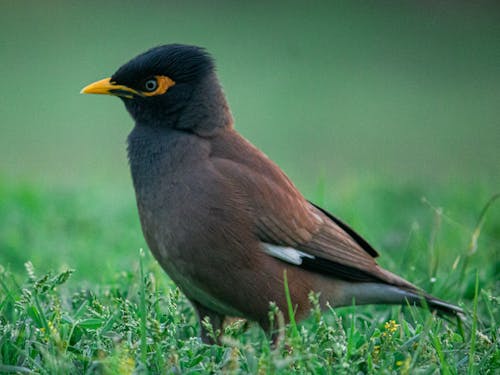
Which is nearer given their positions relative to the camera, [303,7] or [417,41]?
[417,41]

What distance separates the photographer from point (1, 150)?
1547 cm

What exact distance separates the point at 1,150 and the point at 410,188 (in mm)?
9219

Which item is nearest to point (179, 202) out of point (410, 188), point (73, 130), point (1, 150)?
point (410, 188)

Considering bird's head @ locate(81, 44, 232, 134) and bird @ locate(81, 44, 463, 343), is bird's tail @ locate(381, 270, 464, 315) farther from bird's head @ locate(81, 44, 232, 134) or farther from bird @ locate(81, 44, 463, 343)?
bird's head @ locate(81, 44, 232, 134)

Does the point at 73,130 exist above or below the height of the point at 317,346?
below

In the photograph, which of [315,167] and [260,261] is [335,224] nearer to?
[260,261]

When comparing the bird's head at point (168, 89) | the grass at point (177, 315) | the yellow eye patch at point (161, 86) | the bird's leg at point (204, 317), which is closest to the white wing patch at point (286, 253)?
the grass at point (177, 315)

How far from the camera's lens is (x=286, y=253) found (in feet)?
14.6

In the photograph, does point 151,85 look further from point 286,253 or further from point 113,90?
point 286,253

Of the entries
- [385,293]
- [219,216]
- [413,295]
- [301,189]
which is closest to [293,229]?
A: [219,216]

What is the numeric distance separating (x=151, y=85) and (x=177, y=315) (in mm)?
1405

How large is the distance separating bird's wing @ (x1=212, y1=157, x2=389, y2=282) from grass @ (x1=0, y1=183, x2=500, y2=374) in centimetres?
26

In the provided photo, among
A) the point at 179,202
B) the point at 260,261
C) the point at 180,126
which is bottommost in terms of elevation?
the point at 260,261

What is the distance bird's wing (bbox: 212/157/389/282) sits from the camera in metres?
4.38
